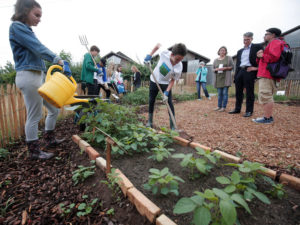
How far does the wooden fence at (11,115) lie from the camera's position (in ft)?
8.08

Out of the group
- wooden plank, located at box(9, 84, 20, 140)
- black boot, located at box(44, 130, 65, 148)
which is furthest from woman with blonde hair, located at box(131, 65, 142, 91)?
black boot, located at box(44, 130, 65, 148)

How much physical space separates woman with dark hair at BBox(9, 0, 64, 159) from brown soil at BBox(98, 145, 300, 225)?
3.75ft

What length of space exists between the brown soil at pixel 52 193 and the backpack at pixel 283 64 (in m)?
3.45

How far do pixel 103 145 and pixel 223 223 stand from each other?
168cm

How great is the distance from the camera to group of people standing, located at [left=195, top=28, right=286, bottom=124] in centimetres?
302

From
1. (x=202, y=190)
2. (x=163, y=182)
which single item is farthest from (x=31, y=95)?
(x=202, y=190)

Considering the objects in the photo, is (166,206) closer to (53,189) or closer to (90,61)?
(53,189)

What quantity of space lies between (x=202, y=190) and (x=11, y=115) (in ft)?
10.2

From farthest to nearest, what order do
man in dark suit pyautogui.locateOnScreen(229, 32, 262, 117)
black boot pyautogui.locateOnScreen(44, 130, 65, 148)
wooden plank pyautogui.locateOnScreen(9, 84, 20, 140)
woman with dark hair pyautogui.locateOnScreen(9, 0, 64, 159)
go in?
man in dark suit pyautogui.locateOnScreen(229, 32, 262, 117), wooden plank pyautogui.locateOnScreen(9, 84, 20, 140), black boot pyautogui.locateOnScreen(44, 130, 65, 148), woman with dark hair pyautogui.locateOnScreen(9, 0, 64, 159)

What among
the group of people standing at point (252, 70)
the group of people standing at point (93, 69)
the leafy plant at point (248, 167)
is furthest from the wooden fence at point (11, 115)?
the group of people standing at point (252, 70)

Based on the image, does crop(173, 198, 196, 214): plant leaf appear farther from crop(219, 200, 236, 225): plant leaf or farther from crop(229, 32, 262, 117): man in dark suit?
crop(229, 32, 262, 117): man in dark suit

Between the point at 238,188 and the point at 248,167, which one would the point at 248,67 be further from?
the point at 238,188

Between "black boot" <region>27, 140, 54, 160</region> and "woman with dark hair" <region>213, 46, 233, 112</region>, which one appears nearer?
"black boot" <region>27, 140, 54, 160</region>

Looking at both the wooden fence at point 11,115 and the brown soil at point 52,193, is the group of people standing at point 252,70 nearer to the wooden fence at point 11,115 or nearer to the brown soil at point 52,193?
the brown soil at point 52,193
